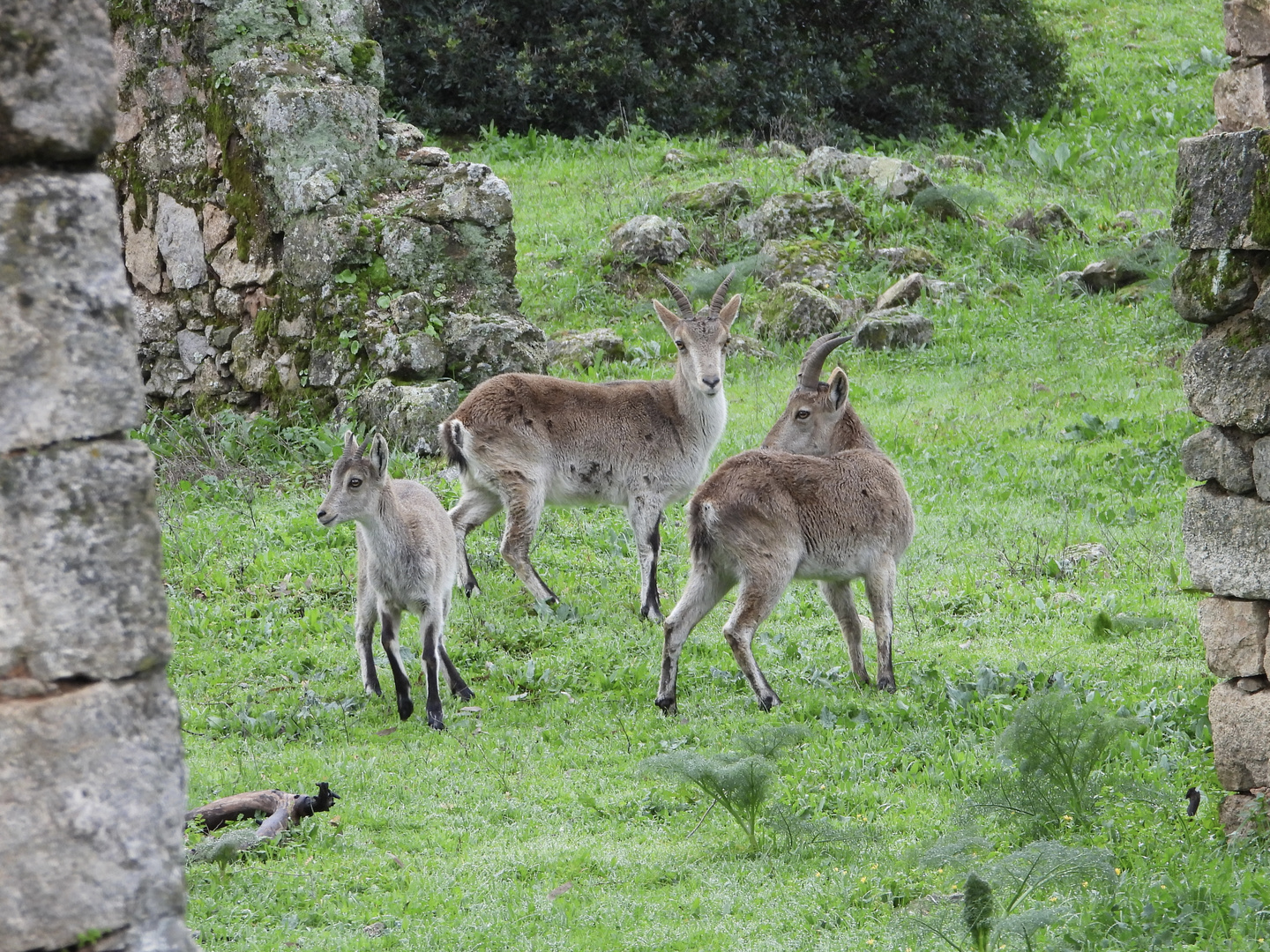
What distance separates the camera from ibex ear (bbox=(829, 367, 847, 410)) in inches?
341

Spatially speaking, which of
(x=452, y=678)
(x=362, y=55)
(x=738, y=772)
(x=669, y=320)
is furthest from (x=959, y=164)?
(x=738, y=772)

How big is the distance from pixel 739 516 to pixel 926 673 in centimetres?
140

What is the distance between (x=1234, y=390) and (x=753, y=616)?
9.68 ft

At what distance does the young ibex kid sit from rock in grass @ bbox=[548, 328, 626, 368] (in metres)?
6.29

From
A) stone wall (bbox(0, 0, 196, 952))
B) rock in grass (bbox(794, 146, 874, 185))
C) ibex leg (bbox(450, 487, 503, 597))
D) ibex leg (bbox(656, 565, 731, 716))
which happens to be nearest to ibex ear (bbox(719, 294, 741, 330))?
ibex leg (bbox(450, 487, 503, 597))

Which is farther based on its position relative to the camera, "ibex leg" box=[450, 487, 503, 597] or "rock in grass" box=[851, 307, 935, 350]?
"rock in grass" box=[851, 307, 935, 350]


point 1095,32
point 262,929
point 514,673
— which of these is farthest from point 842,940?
point 1095,32

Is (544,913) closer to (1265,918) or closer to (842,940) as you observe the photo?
(842,940)

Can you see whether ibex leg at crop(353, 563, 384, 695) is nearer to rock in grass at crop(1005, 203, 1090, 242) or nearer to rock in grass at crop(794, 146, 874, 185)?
rock in grass at crop(794, 146, 874, 185)

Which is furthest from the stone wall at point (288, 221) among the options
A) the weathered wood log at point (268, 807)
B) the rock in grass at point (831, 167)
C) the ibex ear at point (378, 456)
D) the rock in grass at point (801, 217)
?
the weathered wood log at point (268, 807)

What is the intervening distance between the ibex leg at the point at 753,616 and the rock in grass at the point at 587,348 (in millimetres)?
6927

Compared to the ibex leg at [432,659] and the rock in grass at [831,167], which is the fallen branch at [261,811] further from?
the rock in grass at [831,167]

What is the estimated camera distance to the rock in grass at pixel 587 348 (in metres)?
14.1

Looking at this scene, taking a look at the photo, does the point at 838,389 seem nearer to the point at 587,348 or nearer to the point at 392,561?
the point at 392,561
